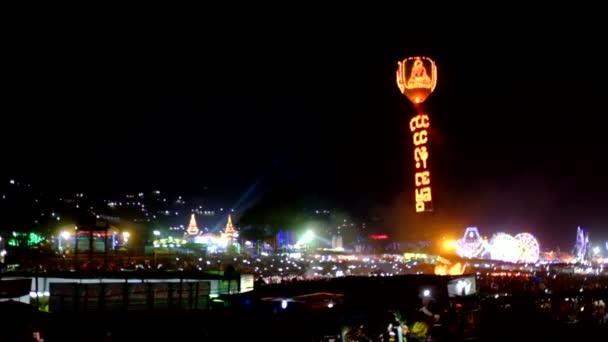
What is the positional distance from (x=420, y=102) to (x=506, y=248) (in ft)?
81.9

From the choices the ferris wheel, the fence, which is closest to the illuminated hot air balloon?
the ferris wheel

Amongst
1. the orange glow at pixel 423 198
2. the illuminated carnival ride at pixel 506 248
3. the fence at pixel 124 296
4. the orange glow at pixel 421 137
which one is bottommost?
the fence at pixel 124 296

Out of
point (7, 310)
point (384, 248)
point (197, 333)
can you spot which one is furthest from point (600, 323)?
point (384, 248)

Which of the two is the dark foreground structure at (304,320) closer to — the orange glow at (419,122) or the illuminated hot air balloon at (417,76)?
the orange glow at (419,122)

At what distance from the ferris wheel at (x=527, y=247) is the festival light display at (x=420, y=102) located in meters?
21.9

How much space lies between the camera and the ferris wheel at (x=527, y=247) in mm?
69500

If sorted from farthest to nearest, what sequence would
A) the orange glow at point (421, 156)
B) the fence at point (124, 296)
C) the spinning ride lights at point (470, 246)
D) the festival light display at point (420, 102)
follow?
the spinning ride lights at point (470, 246) → the orange glow at point (421, 156) → the festival light display at point (420, 102) → the fence at point (124, 296)

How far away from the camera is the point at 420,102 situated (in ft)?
189

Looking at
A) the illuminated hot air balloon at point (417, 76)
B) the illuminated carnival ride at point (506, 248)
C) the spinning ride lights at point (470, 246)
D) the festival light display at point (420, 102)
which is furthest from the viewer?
the spinning ride lights at point (470, 246)

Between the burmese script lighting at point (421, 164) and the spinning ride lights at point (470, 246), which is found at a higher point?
the burmese script lighting at point (421, 164)

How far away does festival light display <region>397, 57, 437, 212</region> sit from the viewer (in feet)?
177

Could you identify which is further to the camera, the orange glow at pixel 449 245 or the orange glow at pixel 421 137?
the orange glow at pixel 449 245

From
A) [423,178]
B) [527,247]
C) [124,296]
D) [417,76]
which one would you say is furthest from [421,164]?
[124,296]

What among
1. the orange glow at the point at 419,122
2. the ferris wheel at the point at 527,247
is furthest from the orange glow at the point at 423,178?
the ferris wheel at the point at 527,247
